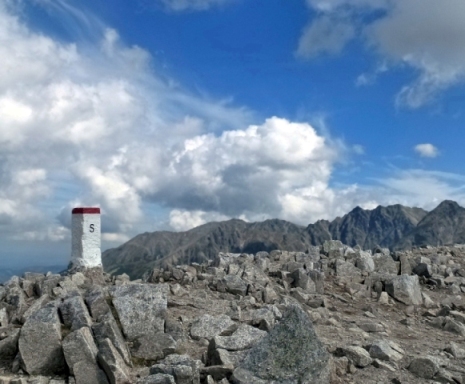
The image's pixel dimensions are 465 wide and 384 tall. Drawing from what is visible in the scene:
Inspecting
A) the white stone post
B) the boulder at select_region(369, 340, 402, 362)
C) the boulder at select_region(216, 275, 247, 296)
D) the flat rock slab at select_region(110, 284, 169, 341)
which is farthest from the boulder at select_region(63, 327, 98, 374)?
the white stone post

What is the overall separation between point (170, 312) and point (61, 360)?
3.56 meters

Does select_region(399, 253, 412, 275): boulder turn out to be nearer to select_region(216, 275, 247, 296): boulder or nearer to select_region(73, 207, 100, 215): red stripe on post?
select_region(216, 275, 247, 296): boulder

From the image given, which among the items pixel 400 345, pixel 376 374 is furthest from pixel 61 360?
pixel 400 345

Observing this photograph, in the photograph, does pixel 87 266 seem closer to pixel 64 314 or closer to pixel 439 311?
pixel 64 314

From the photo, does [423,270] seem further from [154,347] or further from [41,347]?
[41,347]

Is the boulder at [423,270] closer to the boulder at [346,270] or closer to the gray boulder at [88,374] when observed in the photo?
the boulder at [346,270]

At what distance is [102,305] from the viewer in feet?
41.0

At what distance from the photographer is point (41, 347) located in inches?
424

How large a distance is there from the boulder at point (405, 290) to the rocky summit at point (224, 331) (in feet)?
0.16

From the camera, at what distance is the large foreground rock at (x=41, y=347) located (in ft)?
34.8

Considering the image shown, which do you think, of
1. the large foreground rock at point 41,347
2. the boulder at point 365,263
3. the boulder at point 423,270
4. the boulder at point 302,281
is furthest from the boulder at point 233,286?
the boulder at point 423,270

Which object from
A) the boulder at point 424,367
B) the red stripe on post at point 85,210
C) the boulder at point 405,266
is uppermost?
the red stripe on post at point 85,210

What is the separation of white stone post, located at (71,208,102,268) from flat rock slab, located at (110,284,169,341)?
23.6 feet

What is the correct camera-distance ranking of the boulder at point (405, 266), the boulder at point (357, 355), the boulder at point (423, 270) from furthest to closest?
the boulder at point (405, 266)
the boulder at point (423, 270)
the boulder at point (357, 355)
